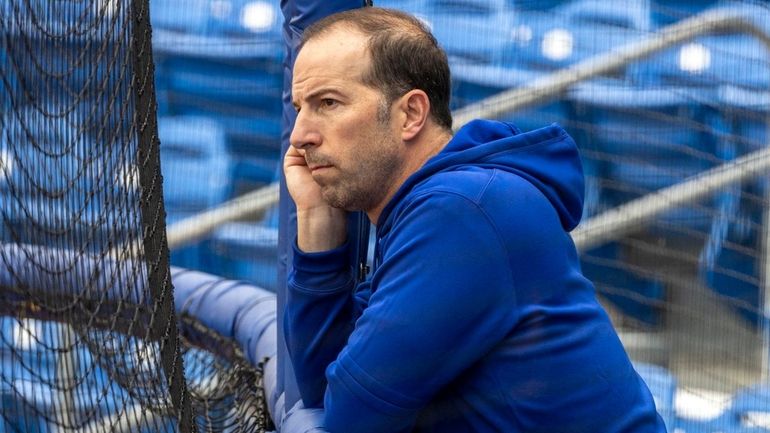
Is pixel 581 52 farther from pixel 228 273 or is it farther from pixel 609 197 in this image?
pixel 228 273

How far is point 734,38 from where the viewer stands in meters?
3.89

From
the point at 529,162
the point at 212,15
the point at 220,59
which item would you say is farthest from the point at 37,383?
the point at 529,162

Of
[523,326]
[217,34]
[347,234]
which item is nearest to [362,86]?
[347,234]

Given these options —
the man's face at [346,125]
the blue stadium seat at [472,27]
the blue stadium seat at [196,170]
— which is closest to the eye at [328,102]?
the man's face at [346,125]

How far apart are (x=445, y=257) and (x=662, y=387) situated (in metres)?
2.69

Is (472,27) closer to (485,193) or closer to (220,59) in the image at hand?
(220,59)

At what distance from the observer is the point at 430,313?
48.6 inches

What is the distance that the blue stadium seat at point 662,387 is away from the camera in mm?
3715

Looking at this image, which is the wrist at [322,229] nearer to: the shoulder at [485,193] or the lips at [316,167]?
the lips at [316,167]

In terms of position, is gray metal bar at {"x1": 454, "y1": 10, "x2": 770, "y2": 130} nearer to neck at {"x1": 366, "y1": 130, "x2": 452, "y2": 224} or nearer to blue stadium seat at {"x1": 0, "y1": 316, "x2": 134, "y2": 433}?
blue stadium seat at {"x1": 0, "y1": 316, "x2": 134, "y2": 433}

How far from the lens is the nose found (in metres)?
1.45

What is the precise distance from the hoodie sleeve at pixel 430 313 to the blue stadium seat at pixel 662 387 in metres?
2.57

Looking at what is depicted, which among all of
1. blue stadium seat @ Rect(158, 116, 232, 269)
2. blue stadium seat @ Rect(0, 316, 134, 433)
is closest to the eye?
blue stadium seat @ Rect(0, 316, 134, 433)

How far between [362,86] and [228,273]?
280 cm
